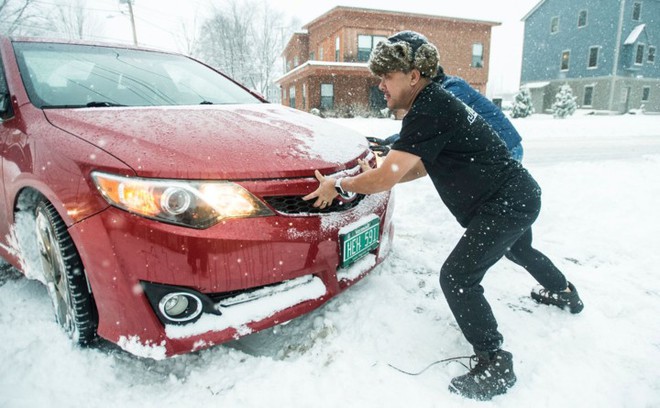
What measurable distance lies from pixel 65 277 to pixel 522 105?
83.1 feet

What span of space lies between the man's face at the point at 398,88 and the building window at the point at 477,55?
25620 mm

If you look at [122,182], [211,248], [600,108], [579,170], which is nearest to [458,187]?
[211,248]

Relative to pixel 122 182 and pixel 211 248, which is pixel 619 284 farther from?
pixel 122 182

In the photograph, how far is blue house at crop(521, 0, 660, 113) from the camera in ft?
91.0

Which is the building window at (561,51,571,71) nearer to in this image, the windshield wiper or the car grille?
the car grille

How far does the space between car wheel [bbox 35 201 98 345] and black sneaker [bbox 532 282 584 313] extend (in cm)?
246

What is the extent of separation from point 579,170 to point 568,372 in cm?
538

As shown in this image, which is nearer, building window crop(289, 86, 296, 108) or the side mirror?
the side mirror

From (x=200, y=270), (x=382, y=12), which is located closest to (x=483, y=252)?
(x=200, y=270)

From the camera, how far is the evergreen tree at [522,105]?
22875 millimetres

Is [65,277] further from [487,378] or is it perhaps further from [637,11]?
[637,11]

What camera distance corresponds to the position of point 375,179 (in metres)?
1.73

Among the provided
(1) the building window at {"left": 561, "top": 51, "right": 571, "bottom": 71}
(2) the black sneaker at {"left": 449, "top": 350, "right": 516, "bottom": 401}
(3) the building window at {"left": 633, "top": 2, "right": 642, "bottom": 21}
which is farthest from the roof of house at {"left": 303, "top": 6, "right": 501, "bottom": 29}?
(2) the black sneaker at {"left": 449, "top": 350, "right": 516, "bottom": 401}

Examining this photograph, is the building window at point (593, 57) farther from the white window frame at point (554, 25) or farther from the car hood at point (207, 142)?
the car hood at point (207, 142)
